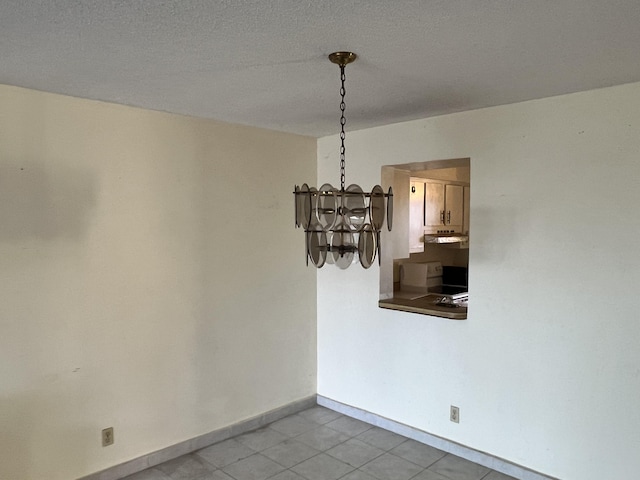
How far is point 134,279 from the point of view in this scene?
3074 mm

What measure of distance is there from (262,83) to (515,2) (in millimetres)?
1357

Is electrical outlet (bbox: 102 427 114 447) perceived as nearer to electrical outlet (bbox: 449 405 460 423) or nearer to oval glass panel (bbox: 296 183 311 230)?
oval glass panel (bbox: 296 183 311 230)

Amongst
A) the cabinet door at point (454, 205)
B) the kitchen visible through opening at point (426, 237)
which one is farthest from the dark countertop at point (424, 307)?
the cabinet door at point (454, 205)

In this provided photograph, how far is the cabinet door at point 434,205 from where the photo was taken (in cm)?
449

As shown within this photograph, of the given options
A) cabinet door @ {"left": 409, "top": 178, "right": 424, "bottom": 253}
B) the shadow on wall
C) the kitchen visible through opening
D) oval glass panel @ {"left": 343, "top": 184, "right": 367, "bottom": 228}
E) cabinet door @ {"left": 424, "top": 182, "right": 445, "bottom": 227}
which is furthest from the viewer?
cabinet door @ {"left": 424, "top": 182, "right": 445, "bottom": 227}

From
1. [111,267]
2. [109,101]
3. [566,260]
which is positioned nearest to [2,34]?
[109,101]

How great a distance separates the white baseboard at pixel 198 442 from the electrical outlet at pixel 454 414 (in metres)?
1.36

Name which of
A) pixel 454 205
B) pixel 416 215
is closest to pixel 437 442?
pixel 416 215

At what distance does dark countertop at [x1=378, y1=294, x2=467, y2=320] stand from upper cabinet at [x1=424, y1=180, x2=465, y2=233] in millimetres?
876

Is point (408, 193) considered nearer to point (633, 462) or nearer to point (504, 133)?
point (504, 133)

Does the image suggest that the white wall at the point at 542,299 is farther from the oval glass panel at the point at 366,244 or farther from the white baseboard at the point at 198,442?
the oval glass panel at the point at 366,244

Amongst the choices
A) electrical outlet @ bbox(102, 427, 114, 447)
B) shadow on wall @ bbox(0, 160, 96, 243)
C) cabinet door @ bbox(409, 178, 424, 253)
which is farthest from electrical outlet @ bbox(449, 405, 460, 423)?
shadow on wall @ bbox(0, 160, 96, 243)

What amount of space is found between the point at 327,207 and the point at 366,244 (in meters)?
0.24

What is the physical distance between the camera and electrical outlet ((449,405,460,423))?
130 inches
